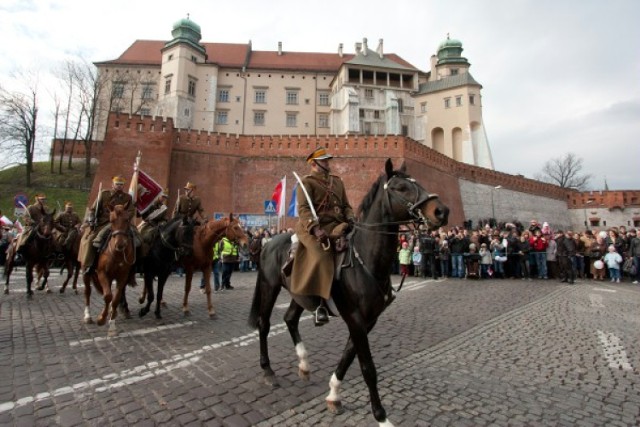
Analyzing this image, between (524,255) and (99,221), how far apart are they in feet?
54.5

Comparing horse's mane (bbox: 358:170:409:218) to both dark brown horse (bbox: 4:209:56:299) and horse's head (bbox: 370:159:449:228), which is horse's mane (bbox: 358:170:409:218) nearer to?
horse's head (bbox: 370:159:449:228)

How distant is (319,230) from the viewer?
154 inches

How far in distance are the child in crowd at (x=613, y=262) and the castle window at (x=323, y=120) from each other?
1805 inches

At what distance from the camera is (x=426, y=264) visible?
17.8 meters

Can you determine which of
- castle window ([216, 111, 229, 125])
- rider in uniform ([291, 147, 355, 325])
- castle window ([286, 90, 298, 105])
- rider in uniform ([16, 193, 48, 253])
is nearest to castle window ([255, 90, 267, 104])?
castle window ([286, 90, 298, 105])

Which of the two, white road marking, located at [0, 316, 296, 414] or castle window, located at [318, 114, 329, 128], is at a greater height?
castle window, located at [318, 114, 329, 128]

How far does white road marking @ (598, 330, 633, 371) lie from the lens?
534 cm

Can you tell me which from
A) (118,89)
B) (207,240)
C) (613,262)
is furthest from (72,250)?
(118,89)

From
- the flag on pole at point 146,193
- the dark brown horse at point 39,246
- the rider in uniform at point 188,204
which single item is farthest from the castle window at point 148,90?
the rider in uniform at point 188,204

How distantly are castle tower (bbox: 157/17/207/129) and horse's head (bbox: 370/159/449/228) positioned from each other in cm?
5182

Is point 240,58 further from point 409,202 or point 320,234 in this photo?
point 409,202

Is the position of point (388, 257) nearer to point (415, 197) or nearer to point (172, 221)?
point (415, 197)

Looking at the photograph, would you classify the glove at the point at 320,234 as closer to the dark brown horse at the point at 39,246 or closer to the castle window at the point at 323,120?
the dark brown horse at the point at 39,246

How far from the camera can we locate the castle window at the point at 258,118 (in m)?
56.8
